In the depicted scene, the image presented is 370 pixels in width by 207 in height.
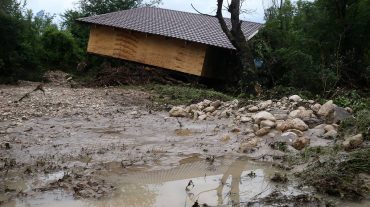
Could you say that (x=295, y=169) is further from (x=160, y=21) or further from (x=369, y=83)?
(x=160, y=21)

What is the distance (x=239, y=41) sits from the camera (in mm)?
14039

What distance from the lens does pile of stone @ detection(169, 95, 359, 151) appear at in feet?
24.1

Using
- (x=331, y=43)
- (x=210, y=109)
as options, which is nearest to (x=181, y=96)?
(x=210, y=109)

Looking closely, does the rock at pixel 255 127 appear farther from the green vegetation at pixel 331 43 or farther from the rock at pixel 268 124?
the green vegetation at pixel 331 43

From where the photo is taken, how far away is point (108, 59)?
21.9 metres

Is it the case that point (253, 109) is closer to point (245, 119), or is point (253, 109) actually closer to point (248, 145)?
point (245, 119)

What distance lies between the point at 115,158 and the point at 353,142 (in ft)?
11.6

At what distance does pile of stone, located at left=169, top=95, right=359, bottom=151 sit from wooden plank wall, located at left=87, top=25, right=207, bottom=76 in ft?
28.6

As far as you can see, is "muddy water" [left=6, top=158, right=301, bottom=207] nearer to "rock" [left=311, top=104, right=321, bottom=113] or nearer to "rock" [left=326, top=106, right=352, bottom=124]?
"rock" [left=326, top=106, right=352, bottom=124]

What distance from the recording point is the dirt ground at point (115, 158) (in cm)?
475

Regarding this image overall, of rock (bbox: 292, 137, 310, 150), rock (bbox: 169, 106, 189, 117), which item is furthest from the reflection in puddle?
rock (bbox: 169, 106, 189, 117)

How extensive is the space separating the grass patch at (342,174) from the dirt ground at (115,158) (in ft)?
0.88

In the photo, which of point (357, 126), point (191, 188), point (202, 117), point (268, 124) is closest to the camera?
point (191, 188)

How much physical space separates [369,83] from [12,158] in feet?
44.3
